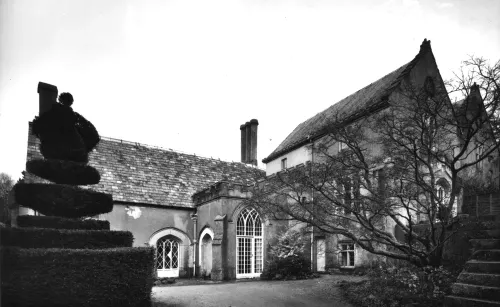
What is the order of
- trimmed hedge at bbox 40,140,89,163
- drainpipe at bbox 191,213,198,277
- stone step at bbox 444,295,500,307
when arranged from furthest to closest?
1. drainpipe at bbox 191,213,198,277
2. trimmed hedge at bbox 40,140,89,163
3. stone step at bbox 444,295,500,307

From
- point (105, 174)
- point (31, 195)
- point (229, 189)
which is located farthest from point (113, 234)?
point (105, 174)

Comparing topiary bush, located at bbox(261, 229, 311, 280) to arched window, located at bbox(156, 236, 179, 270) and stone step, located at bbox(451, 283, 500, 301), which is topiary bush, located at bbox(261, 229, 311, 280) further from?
stone step, located at bbox(451, 283, 500, 301)

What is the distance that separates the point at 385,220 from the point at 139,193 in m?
12.8

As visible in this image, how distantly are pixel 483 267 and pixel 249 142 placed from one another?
908 inches

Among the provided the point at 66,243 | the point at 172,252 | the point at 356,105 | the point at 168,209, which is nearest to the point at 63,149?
the point at 66,243

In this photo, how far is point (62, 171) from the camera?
9.95 metres

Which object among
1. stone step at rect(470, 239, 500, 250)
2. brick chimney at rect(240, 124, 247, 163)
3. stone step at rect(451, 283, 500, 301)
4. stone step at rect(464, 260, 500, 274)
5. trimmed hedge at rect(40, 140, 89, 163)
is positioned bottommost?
stone step at rect(451, 283, 500, 301)

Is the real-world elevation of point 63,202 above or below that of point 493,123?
below

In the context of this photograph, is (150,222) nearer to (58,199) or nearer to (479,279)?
(58,199)

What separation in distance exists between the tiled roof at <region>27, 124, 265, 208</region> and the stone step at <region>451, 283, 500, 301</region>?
45.5 feet

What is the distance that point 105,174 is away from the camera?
19.5 metres

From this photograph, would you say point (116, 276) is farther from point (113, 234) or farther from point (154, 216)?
point (154, 216)

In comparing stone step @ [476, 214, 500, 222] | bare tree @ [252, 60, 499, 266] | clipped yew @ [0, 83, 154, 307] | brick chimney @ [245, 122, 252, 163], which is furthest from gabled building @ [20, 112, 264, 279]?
stone step @ [476, 214, 500, 222]

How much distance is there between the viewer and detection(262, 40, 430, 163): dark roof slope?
→ 1667 centimetres
